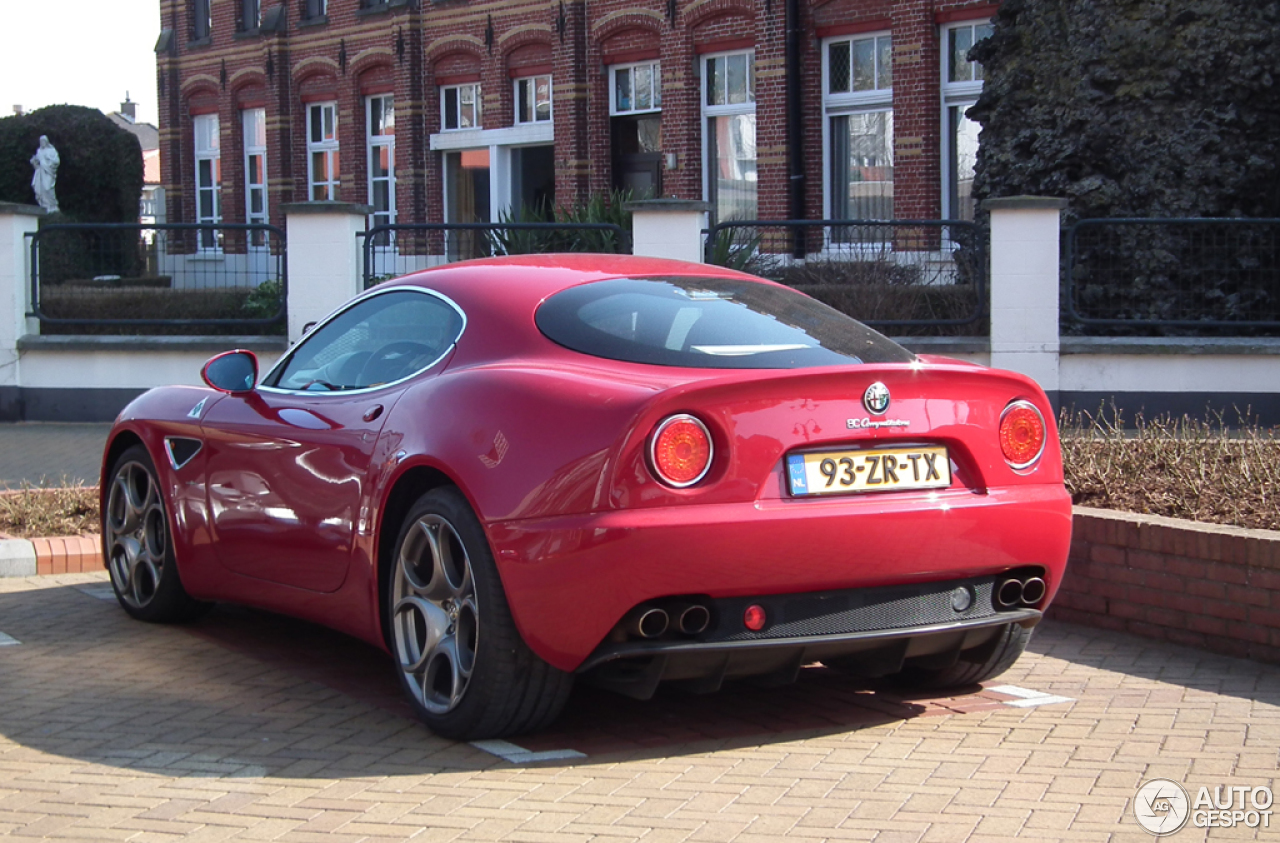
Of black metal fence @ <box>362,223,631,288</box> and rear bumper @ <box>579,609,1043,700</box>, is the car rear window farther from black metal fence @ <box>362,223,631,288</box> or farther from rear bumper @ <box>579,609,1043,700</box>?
black metal fence @ <box>362,223,631,288</box>

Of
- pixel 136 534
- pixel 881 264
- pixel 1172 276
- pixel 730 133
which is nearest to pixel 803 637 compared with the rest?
pixel 136 534

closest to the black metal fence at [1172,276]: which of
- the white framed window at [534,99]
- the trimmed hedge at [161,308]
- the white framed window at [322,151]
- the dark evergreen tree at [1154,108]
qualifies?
the dark evergreen tree at [1154,108]

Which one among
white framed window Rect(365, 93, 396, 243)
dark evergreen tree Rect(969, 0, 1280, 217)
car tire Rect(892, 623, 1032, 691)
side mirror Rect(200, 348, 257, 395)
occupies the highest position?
white framed window Rect(365, 93, 396, 243)

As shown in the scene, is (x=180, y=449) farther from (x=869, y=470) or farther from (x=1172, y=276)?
(x=1172, y=276)

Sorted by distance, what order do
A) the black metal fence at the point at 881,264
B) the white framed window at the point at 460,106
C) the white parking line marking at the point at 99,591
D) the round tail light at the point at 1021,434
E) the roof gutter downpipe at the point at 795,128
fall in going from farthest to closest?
1. the white framed window at the point at 460,106
2. the roof gutter downpipe at the point at 795,128
3. the black metal fence at the point at 881,264
4. the white parking line marking at the point at 99,591
5. the round tail light at the point at 1021,434

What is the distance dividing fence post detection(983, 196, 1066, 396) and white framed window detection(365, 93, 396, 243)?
21180mm

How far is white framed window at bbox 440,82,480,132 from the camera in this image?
102ft

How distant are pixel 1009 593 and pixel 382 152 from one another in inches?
1182

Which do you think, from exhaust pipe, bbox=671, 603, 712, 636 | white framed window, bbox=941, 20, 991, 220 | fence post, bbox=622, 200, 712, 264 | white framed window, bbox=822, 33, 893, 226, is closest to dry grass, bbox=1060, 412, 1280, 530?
exhaust pipe, bbox=671, 603, 712, 636

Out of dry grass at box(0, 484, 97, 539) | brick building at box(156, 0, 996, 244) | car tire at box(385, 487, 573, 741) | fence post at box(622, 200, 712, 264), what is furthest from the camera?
brick building at box(156, 0, 996, 244)

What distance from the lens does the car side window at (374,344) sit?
5.21m

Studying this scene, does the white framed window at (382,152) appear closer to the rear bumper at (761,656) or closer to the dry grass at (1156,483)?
the dry grass at (1156,483)

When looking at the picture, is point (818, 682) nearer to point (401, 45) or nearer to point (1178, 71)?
point (1178, 71)

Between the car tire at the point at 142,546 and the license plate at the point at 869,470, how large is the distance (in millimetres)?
3016
